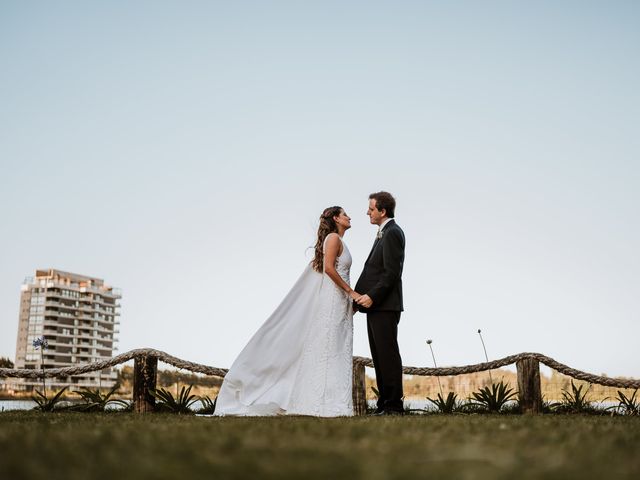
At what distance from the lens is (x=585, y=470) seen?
5.83 feet

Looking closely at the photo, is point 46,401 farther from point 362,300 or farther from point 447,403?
point 447,403

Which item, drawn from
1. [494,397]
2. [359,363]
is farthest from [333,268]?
[494,397]

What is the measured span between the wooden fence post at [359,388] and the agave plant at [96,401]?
308 cm

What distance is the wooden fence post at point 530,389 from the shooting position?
772 cm

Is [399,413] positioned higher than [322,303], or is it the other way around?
[322,303]

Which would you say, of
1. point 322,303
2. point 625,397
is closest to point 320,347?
point 322,303

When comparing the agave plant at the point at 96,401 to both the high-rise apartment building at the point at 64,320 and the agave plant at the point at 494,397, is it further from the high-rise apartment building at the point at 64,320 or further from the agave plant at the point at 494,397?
the high-rise apartment building at the point at 64,320

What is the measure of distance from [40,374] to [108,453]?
7.07m

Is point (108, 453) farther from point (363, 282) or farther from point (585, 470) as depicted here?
point (363, 282)

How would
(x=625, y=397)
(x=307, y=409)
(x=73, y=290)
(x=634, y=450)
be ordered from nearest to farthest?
1. (x=634, y=450)
2. (x=307, y=409)
3. (x=625, y=397)
4. (x=73, y=290)

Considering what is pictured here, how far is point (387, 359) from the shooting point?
652 cm

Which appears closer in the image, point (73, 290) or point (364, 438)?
point (364, 438)

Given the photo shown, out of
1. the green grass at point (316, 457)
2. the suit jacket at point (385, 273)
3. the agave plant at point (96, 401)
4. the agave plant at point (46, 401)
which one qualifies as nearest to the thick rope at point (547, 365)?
the suit jacket at point (385, 273)

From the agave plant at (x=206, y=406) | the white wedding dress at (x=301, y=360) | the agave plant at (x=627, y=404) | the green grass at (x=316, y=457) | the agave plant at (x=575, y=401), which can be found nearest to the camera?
the green grass at (x=316, y=457)
